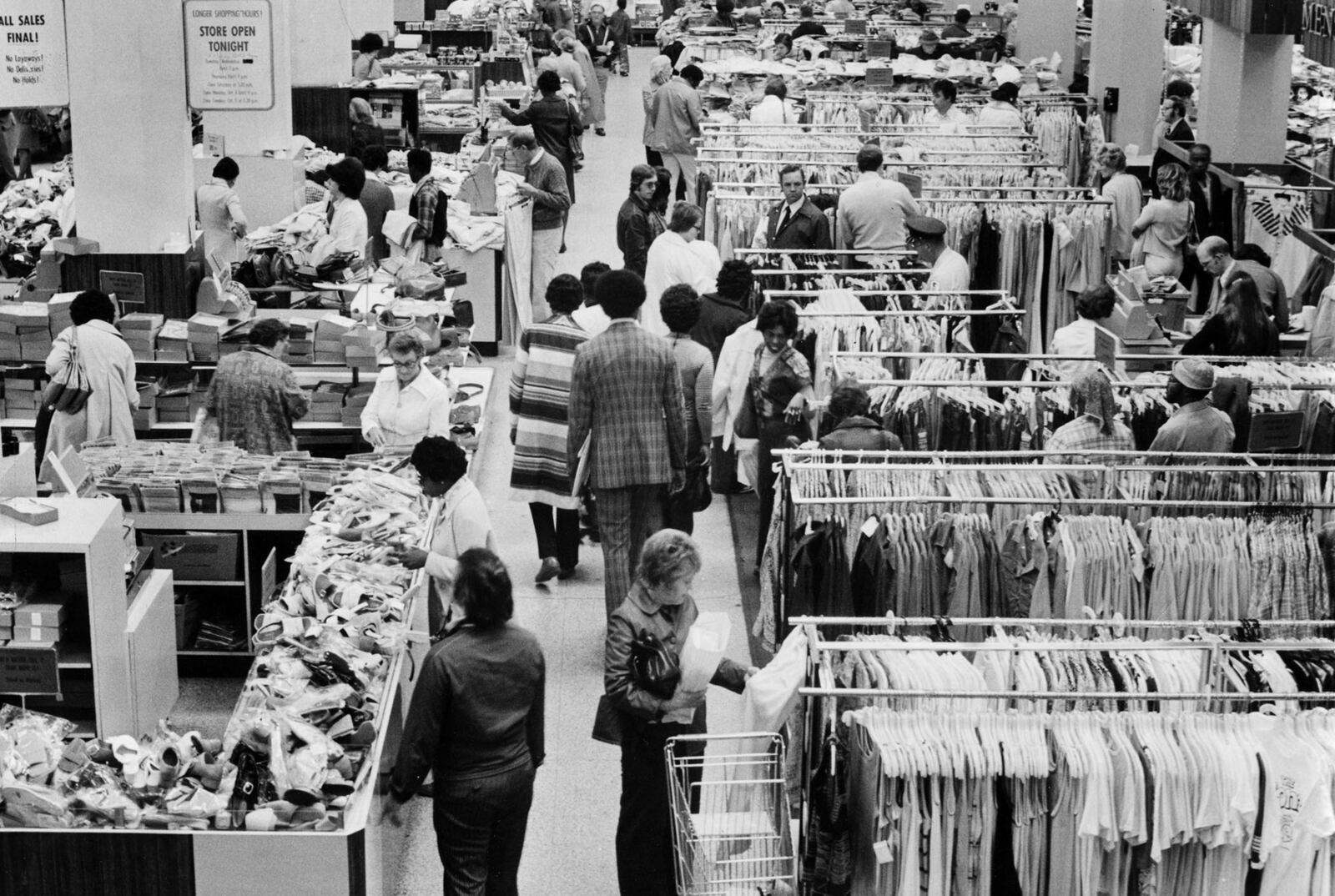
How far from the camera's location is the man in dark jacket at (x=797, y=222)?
12047 mm

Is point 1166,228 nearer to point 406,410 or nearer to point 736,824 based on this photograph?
point 406,410

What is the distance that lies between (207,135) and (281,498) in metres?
7.78

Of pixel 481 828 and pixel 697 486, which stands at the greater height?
pixel 697 486

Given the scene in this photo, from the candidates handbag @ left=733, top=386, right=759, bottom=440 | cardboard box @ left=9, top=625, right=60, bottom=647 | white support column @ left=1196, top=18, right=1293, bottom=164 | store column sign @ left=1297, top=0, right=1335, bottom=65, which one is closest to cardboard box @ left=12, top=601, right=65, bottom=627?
cardboard box @ left=9, top=625, right=60, bottom=647

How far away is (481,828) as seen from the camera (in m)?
5.82

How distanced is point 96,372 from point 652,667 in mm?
4620

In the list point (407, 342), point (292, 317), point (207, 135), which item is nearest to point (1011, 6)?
point (207, 135)

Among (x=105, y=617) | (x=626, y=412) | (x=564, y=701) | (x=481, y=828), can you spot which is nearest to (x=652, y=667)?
(x=481, y=828)

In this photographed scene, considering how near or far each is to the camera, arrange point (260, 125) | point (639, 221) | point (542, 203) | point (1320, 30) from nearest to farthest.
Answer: point (639, 221) → point (542, 203) → point (260, 125) → point (1320, 30)

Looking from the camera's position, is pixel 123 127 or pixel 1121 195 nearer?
pixel 123 127

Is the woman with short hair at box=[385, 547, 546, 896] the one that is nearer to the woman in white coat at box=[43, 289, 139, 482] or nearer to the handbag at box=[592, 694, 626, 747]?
the handbag at box=[592, 694, 626, 747]

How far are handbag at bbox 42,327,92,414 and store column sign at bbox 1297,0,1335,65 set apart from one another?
15.5 m

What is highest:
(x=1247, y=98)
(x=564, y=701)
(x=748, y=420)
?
(x=1247, y=98)

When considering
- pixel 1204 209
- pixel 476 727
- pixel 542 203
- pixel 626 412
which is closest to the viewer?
pixel 476 727
